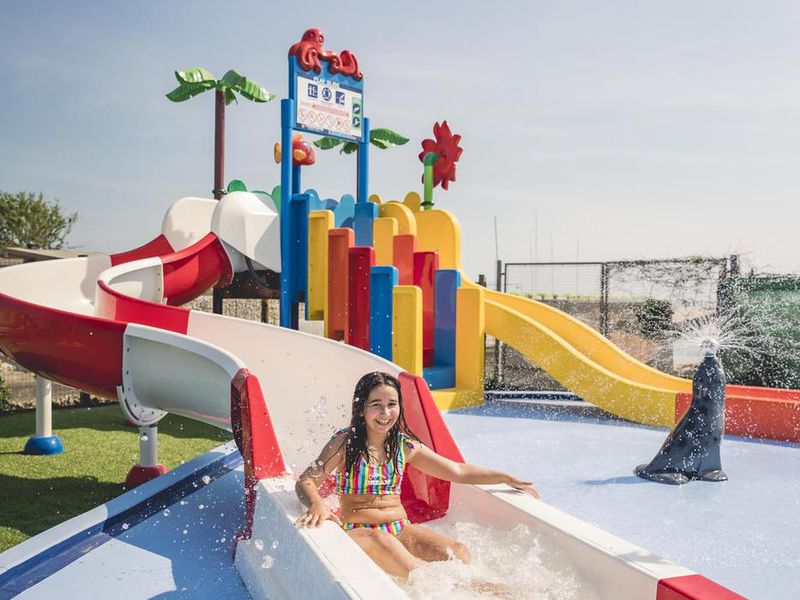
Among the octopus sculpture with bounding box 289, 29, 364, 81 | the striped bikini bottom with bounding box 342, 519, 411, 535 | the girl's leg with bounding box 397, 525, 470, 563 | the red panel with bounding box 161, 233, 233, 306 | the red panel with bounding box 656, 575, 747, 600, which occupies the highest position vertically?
the octopus sculpture with bounding box 289, 29, 364, 81

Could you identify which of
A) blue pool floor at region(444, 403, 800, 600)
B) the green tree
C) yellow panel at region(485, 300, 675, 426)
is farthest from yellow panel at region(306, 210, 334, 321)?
the green tree

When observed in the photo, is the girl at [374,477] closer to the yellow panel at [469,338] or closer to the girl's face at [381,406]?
the girl's face at [381,406]

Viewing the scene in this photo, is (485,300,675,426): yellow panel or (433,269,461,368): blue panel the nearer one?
(485,300,675,426): yellow panel

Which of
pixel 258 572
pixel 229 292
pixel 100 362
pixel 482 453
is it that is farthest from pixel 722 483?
pixel 229 292

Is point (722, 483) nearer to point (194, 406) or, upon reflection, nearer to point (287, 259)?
point (194, 406)

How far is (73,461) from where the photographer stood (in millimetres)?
5992

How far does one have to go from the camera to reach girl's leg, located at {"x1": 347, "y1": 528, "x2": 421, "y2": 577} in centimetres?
271

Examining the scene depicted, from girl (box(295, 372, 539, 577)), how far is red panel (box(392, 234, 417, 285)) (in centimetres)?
551

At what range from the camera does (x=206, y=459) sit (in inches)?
201

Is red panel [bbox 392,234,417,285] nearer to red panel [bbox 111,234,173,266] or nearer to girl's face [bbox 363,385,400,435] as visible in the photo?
red panel [bbox 111,234,173,266]

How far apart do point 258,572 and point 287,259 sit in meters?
5.25

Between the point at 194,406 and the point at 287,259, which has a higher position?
the point at 287,259

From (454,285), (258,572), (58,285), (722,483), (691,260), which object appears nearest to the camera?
(258,572)

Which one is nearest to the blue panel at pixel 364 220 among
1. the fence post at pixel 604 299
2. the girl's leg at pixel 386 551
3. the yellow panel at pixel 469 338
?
the yellow panel at pixel 469 338
